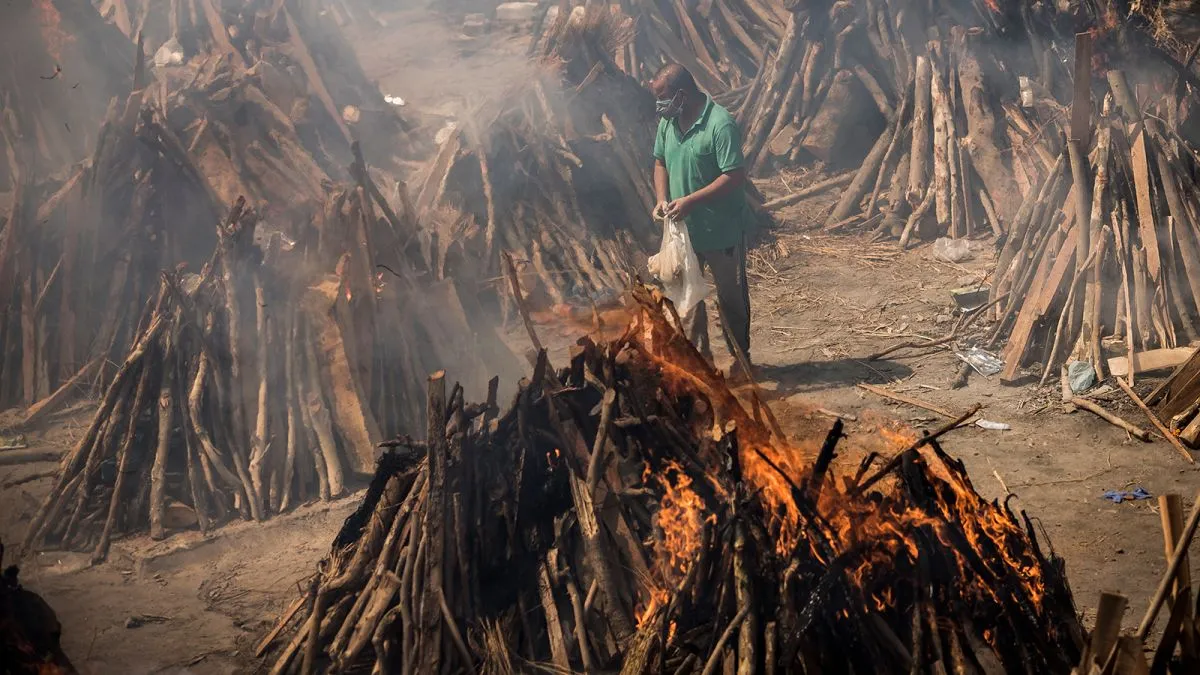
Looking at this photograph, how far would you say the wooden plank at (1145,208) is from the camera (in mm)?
6543

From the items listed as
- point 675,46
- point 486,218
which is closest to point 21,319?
point 486,218

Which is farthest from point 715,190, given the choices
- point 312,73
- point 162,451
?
point 312,73

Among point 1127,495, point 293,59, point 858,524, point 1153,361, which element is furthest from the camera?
point 293,59

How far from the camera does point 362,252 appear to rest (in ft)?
23.0

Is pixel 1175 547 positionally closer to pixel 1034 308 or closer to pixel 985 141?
pixel 1034 308

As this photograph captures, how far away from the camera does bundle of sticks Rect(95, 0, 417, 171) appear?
12.9 m

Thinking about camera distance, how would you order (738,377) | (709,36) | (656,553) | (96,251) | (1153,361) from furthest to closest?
(709,36) → (96,251) → (738,377) → (1153,361) → (656,553)

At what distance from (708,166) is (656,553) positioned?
355 cm

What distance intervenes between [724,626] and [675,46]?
14738 mm

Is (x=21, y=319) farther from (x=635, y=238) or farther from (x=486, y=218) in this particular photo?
(x=635, y=238)

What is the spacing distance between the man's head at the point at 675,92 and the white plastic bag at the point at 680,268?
785mm

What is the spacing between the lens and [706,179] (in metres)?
6.69

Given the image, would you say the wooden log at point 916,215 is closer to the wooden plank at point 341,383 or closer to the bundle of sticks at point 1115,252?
the bundle of sticks at point 1115,252

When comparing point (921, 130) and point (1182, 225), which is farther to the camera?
point (921, 130)
